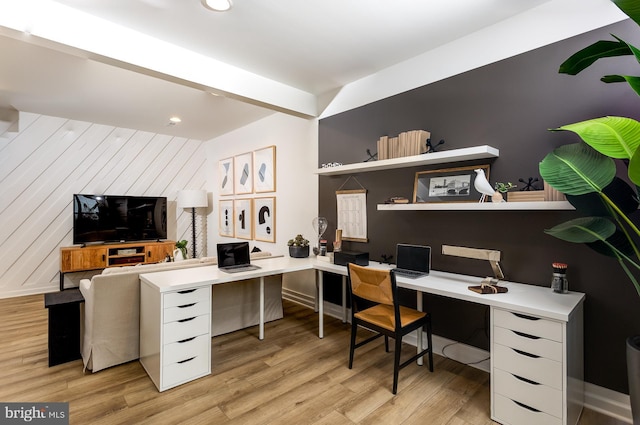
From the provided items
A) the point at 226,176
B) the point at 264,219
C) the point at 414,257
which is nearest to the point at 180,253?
the point at 264,219

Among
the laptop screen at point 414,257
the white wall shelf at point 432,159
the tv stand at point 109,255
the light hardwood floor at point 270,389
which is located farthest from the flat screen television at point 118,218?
the laptop screen at point 414,257

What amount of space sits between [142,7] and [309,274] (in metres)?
3.08

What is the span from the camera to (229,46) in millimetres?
2609

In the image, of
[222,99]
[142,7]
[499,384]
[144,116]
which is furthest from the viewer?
[144,116]

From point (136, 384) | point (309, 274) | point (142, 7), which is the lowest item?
point (136, 384)

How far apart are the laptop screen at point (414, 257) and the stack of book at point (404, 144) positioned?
2.65ft

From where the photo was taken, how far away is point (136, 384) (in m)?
2.21

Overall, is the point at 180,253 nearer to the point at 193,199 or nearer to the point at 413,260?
the point at 193,199

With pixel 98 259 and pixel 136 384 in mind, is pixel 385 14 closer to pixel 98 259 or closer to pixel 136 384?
pixel 136 384

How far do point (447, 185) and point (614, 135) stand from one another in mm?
1230

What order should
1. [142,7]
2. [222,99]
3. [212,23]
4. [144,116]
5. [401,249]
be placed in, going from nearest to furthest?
[142,7]
[212,23]
[401,249]
[222,99]
[144,116]

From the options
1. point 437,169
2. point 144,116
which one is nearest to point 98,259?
point 144,116

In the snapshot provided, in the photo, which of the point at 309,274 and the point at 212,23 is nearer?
the point at 212,23

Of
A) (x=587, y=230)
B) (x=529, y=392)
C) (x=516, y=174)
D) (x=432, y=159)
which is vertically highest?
(x=432, y=159)
